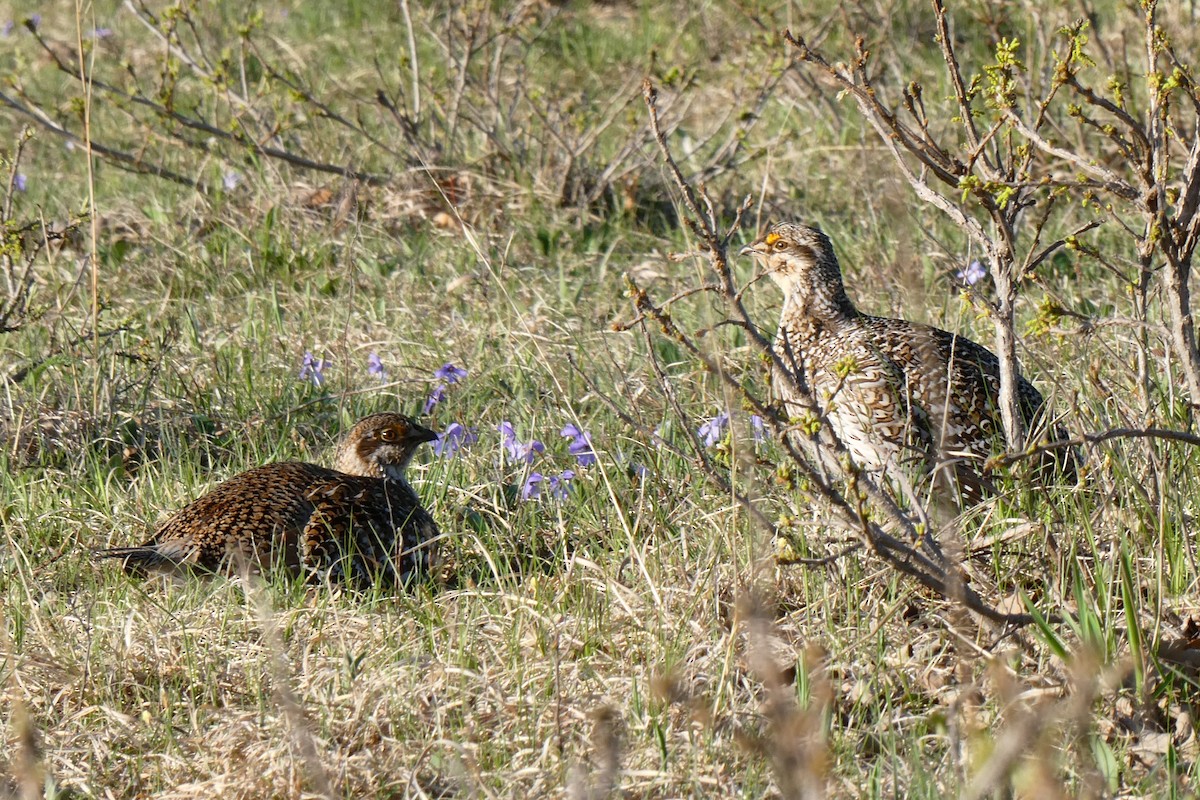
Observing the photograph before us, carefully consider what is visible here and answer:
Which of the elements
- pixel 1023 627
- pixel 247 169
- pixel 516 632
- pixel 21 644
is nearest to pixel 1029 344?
pixel 1023 627

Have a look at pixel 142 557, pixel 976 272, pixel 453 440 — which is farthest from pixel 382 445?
pixel 976 272

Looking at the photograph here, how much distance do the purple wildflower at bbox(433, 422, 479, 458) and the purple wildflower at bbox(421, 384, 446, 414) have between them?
317 millimetres

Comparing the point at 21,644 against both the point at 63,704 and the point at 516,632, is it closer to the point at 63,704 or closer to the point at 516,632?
the point at 63,704

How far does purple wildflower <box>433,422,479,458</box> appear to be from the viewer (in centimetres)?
498

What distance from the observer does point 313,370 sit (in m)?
5.59

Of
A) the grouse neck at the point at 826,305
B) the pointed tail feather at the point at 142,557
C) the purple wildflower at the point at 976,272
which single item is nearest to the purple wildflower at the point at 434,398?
the grouse neck at the point at 826,305

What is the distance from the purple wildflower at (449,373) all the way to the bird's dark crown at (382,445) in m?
0.50

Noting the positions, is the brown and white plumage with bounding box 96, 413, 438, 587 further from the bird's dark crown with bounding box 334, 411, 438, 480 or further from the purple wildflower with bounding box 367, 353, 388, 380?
the purple wildflower with bounding box 367, 353, 388, 380

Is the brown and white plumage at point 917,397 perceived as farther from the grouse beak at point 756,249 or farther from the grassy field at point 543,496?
the grouse beak at point 756,249

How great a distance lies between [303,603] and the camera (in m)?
3.93

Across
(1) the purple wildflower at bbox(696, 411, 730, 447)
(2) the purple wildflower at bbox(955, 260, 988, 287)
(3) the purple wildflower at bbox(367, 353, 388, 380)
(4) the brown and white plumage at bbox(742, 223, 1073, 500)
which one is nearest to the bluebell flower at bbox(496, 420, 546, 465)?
(1) the purple wildflower at bbox(696, 411, 730, 447)

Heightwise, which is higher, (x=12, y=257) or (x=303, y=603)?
(x=12, y=257)

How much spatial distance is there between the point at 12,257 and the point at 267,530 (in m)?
1.77

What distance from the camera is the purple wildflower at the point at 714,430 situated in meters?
4.72
